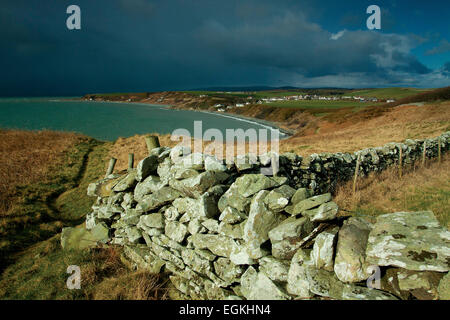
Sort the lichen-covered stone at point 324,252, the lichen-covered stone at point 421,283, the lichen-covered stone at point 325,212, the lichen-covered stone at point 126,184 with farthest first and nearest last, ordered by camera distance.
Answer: the lichen-covered stone at point 126,184 < the lichen-covered stone at point 325,212 < the lichen-covered stone at point 324,252 < the lichen-covered stone at point 421,283

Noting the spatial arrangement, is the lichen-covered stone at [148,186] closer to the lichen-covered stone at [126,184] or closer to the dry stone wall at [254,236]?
the dry stone wall at [254,236]

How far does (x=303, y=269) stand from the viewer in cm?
315

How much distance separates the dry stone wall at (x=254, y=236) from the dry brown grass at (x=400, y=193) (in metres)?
3.27

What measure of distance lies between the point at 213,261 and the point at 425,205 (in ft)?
25.1

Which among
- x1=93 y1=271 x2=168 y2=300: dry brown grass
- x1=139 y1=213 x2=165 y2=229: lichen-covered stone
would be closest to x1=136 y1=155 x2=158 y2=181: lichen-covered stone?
x1=139 y1=213 x2=165 y2=229: lichen-covered stone

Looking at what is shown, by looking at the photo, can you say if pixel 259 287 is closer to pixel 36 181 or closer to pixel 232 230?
pixel 232 230

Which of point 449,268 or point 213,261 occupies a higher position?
point 449,268

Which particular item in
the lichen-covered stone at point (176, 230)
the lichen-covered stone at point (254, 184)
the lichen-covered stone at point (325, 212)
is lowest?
the lichen-covered stone at point (176, 230)

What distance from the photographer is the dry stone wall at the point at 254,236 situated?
2.73 meters

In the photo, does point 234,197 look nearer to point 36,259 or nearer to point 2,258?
point 36,259

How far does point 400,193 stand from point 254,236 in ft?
26.4

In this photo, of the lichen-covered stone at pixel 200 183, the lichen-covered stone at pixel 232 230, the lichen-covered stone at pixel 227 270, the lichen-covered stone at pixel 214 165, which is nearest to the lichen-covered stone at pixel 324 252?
the lichen-covered stone at pixel 232 230

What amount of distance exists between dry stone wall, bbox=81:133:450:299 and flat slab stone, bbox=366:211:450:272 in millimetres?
10
